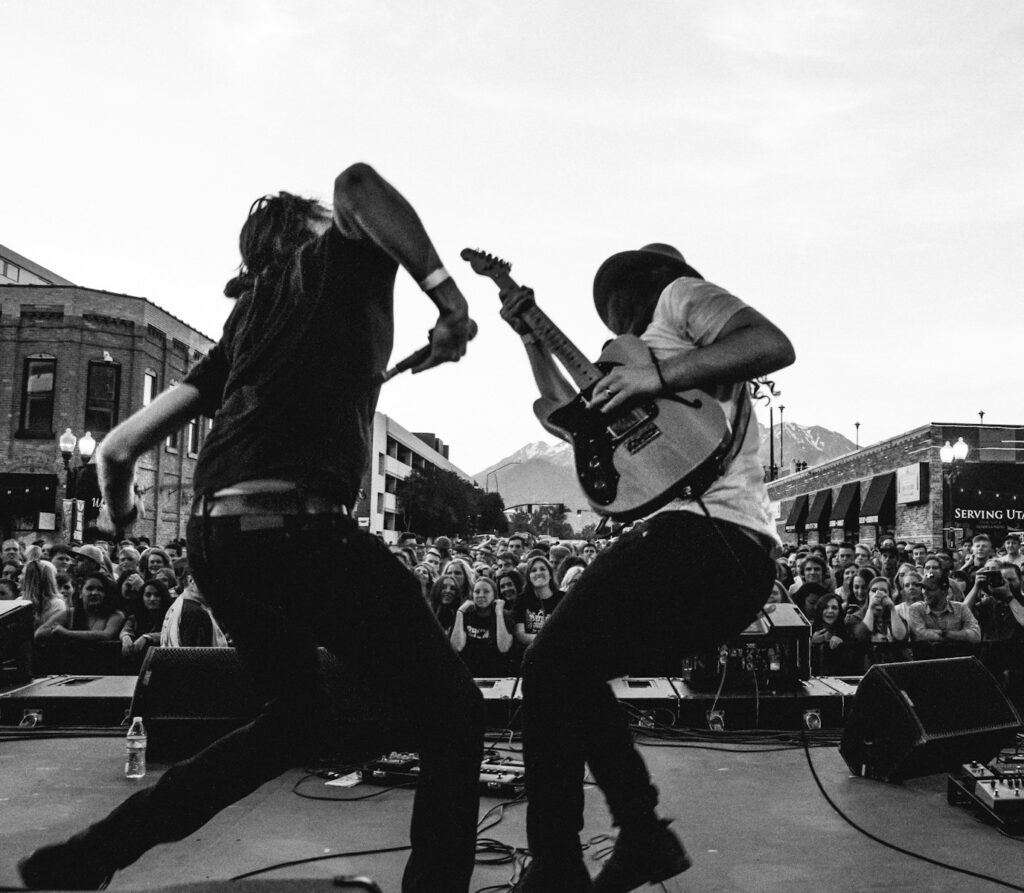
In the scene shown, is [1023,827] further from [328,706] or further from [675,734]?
[328,706]

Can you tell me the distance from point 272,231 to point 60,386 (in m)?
27.8

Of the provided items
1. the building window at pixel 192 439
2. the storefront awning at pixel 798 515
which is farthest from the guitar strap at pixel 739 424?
the storefront awning at pixel 798 515

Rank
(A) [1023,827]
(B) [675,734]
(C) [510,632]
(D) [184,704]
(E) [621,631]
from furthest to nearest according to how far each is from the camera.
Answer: (C) [510,632]
(B) [675,734]
(D) [184,704]
(A) [1023,827]
(E) [621,631]

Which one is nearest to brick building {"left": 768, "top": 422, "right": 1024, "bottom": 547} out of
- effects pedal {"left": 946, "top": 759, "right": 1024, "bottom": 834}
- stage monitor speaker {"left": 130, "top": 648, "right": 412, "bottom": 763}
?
effects pedal {"left": 946, "top": 759, "right": 1024, "bottom": 834}

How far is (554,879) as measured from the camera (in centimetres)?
213

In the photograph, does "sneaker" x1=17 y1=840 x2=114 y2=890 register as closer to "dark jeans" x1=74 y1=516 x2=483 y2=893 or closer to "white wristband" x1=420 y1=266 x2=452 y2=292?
"dark jeans" x1=74 y1=516 x2=483 y2=893

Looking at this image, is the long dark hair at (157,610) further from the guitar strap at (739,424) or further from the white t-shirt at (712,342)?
the guitar strap at (739,424)

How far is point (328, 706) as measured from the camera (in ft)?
7.48

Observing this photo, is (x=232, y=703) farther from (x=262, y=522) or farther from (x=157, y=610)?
(x=157, y=610)

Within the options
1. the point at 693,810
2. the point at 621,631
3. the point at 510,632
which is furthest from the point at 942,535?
the point at 621,631

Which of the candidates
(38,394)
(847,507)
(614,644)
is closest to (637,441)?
(614,644)

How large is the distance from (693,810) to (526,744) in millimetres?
2053

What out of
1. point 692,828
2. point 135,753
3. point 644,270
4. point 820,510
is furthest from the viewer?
point 820,510

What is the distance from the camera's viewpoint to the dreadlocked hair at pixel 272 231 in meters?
2.24
